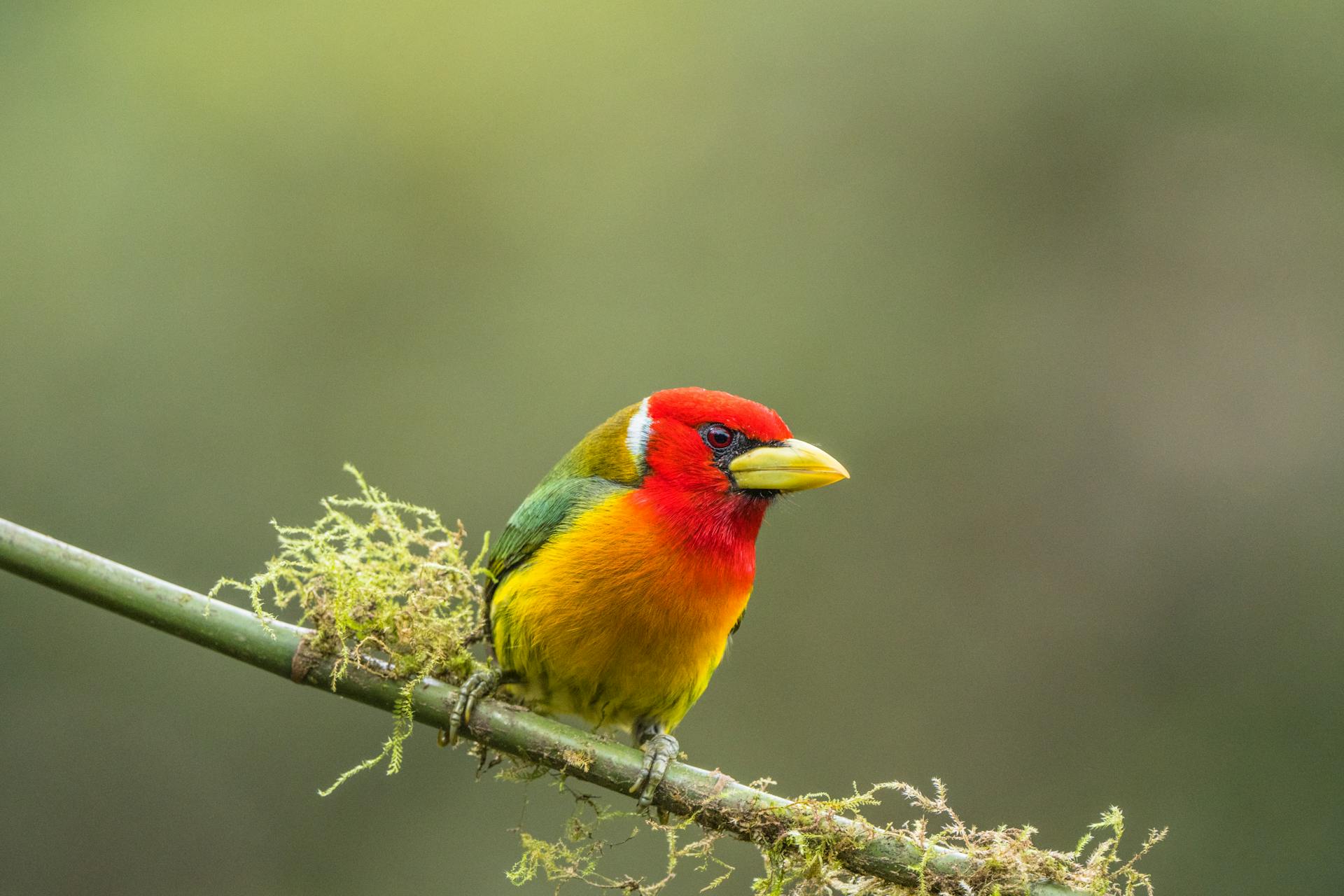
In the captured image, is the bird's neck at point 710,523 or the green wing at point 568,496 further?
the green wing at point 568,496

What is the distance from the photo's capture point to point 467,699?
2.68 meters

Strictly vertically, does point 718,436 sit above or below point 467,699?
above

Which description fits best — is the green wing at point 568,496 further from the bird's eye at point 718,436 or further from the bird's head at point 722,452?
the bird's eye at point 718,436

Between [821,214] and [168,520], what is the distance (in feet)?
12.4

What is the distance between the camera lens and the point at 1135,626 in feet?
19.6

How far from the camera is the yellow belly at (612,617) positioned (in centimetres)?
293

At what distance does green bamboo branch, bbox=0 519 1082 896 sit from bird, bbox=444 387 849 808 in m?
0.11

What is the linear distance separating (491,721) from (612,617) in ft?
1.27

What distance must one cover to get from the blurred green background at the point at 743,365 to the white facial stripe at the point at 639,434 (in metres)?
2.72

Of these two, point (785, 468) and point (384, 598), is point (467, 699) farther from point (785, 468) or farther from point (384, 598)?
point (785, 468)

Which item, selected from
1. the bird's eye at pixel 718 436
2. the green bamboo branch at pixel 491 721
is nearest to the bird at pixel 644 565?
the bird's eye at pixel 718 436

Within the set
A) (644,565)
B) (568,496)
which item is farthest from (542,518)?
(644,565)

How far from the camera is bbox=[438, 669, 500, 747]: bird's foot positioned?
2662 mm

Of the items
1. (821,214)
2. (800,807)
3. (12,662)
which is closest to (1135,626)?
(821,214)
